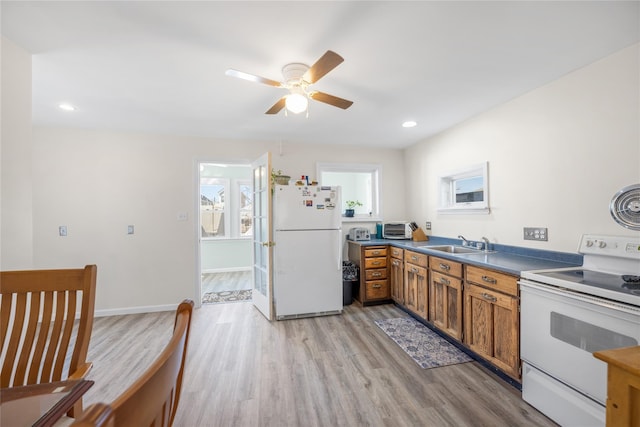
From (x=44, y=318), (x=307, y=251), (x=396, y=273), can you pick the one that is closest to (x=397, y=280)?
(x=396, y=273)

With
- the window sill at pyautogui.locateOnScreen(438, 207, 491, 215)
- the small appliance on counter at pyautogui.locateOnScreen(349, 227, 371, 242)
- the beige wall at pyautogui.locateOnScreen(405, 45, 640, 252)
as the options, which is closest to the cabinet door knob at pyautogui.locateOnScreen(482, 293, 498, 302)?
the beige wall at pyautogui.locateOnScreen(405, 45, 640, 252)

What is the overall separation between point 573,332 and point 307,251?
2.39 m

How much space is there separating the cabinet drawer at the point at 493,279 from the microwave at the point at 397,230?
1.64 meters

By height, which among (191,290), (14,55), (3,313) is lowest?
(191,290)

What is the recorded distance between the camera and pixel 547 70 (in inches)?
81.2

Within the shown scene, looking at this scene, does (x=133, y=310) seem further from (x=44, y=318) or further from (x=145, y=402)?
(x=145, y=402)

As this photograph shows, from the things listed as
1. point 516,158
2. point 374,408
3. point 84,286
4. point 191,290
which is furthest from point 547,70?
point 191,290

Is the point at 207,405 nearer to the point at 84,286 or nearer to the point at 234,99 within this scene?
the point at 84,286

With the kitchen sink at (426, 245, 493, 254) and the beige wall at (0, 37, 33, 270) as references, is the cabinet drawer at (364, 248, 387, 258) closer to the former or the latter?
the kitchen sink at (426, 245, 493, 254)

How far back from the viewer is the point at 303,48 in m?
1.75

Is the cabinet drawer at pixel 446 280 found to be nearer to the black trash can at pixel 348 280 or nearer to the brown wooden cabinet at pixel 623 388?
the black trash can at pixel 348 280

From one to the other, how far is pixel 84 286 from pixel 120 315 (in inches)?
114

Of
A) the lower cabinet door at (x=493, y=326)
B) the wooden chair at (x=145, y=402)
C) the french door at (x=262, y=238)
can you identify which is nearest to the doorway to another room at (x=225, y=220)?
the french door at (x=262, y=238)

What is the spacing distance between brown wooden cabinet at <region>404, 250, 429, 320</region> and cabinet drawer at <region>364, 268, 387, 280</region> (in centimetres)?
41
